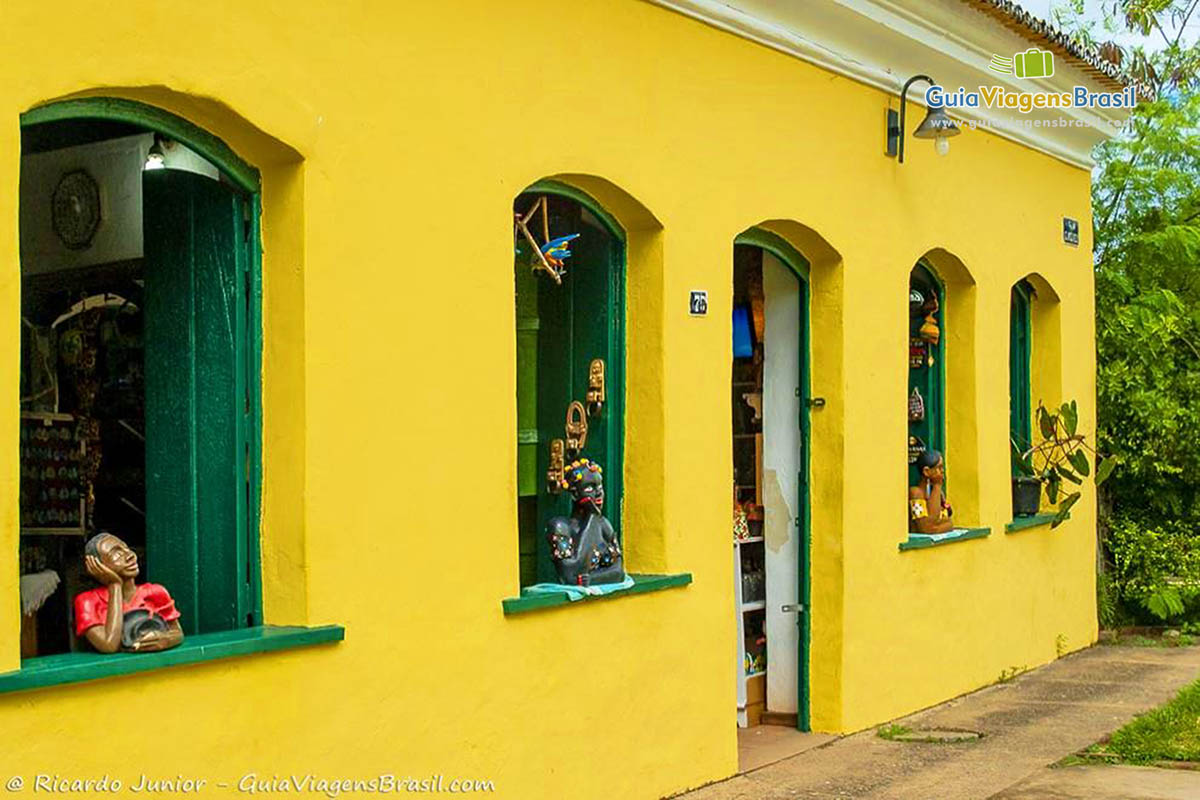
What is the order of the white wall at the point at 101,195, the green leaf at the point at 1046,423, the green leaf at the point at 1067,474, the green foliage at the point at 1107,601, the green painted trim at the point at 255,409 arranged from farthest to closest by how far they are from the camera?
the green foliage at the point at 1107,601
the green leaf at the point at 1067,474
the green leaf at the point at 1046,423
the white wall at the point at 101,195
the green painted trim at the point at 255,409

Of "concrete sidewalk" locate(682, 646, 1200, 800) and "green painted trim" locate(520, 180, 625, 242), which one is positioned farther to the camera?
"concrete sidewalk" locate(682, 646, 1200, 800)

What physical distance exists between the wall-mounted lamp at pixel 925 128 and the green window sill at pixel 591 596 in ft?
10.7

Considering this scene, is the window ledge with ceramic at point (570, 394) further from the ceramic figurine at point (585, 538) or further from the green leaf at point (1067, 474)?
the green leaf at point (1067, 474)

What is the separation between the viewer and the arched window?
10250 mm

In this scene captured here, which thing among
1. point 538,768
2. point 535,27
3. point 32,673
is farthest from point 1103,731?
point 32,673

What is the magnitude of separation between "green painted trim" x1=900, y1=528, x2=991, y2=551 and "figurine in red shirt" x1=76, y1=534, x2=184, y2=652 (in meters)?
5.37

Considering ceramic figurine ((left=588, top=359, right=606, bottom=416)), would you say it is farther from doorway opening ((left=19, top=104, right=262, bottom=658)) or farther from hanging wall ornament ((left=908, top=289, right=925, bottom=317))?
hanging wall ornament ((left=908, top=289, right=925, bottom=317))

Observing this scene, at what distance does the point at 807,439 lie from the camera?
878cm

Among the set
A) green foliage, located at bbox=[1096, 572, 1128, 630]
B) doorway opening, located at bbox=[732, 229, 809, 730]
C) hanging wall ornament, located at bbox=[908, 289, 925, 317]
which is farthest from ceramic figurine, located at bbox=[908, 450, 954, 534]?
green foliage, located at bbox=[1096, 572, 1128, 630]

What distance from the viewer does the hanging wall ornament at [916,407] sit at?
10156mm

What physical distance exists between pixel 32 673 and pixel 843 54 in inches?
230

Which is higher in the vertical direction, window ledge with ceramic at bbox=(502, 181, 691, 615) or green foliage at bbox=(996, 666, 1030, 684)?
window ledge with ceramic at bbox=(502, 181, 691, 615)

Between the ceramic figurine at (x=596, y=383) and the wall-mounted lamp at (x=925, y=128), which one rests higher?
the wall-mounted lamp at (x=925, y=128)

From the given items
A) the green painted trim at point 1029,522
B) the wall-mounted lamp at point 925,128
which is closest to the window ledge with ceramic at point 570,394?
the wall-mounted lamp at point 925,128
